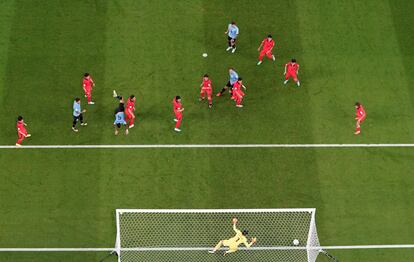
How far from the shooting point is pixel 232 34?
2348cm

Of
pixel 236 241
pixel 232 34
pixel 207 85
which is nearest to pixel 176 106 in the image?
pixel 207 85

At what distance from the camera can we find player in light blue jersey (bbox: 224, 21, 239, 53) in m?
23.3

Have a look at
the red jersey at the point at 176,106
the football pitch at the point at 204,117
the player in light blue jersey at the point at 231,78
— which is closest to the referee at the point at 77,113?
the football pitch at the point at 204,117

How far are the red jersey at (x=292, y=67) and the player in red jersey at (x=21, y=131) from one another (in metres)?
9.83

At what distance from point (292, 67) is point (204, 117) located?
3.80 m

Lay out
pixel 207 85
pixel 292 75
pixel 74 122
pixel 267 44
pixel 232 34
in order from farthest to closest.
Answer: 1. pixel 232 34
2. pixel 267 44
3. pixel 292 75
4. pixel 207 85
5. pixel 74 122

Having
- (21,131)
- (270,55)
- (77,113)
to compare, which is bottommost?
(21,131)

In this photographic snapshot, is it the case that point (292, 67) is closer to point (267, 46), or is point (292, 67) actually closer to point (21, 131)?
point (267, 46)

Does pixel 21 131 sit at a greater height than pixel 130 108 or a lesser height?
lesser

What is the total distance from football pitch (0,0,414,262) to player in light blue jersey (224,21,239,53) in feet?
1.13

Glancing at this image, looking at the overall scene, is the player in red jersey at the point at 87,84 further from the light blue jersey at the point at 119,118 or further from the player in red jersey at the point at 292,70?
the player in red jersey at the point at 292,70

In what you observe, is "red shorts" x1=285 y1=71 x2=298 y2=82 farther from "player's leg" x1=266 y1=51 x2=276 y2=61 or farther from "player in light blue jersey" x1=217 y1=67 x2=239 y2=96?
"player in light blue jersey" x1=217 y1=67 x2=239 y2=96

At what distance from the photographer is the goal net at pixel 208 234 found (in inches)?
749

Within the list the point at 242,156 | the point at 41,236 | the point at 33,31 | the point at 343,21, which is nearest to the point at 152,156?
the point at 242,156
